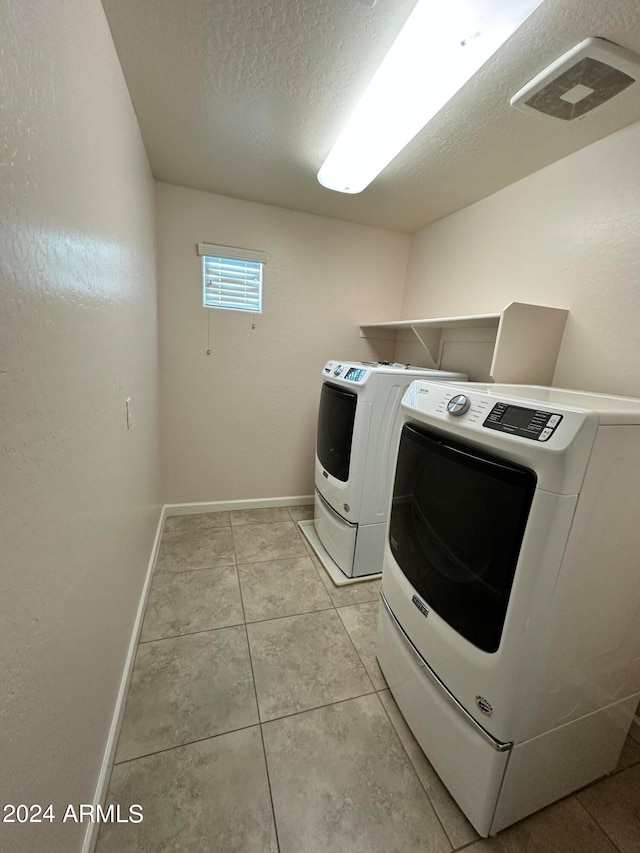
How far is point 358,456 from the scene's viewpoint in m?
1.88

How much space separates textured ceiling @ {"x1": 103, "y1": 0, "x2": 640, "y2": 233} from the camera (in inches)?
39.6

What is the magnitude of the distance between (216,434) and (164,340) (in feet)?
2.61

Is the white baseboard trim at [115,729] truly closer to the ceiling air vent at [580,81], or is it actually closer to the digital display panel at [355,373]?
the digital display panel at [355,373]

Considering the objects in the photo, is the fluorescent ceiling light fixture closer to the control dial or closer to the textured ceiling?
the textured ceiling

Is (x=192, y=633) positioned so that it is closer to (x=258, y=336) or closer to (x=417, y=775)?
(x=417, y=775)

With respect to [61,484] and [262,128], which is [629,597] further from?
[262,128]

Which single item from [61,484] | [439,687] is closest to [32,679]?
[61,484]

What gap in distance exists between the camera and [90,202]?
90 cm

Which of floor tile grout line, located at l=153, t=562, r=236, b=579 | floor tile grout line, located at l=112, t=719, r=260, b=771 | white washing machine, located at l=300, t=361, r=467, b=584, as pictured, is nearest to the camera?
floor tile grout line, located at l=112, t=719, r=260, b=771

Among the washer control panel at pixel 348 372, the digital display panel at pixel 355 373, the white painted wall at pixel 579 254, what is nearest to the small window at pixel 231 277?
the washer control panel at pixel 348 372

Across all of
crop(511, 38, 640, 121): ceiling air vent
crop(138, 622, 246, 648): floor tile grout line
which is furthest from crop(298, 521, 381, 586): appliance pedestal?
crop(511, 38, 640, 121): ceiling air vent

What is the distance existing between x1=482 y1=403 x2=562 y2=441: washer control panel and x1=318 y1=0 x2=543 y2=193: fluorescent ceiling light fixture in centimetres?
91

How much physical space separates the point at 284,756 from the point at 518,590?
104cm

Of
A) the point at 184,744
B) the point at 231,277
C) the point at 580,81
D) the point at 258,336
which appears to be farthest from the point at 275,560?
the point at 580,81
